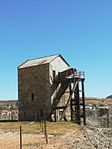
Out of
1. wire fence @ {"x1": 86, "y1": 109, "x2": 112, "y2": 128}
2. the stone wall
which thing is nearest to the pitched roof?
the stone wall

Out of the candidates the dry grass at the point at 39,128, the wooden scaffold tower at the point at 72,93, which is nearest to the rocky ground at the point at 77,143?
the dry grass at the point at 39,128

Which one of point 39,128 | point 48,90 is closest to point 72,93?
point 48,90

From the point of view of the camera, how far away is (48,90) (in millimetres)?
48938

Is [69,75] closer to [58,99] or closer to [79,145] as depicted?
[58,99]

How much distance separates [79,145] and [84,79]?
23.5 m

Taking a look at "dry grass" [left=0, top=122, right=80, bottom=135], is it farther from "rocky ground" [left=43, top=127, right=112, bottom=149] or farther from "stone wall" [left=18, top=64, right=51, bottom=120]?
"stone wall" [left=18, top=64, right=51, bottom=120]

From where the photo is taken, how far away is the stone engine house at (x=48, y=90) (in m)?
49.0

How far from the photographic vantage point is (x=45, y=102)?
4919cm

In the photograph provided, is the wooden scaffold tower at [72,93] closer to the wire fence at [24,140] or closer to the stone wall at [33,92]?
the stone wall at [33,92]

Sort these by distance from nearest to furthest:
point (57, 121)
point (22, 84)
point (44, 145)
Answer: point (44, 145)
point (57, 121)
point (22, 84)

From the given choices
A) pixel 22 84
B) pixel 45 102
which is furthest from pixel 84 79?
pixel 22 84

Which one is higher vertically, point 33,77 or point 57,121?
point 33,77

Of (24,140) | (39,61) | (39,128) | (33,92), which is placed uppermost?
(39,61)

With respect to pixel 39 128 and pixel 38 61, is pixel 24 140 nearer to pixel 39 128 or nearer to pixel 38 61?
pixel 39 128
